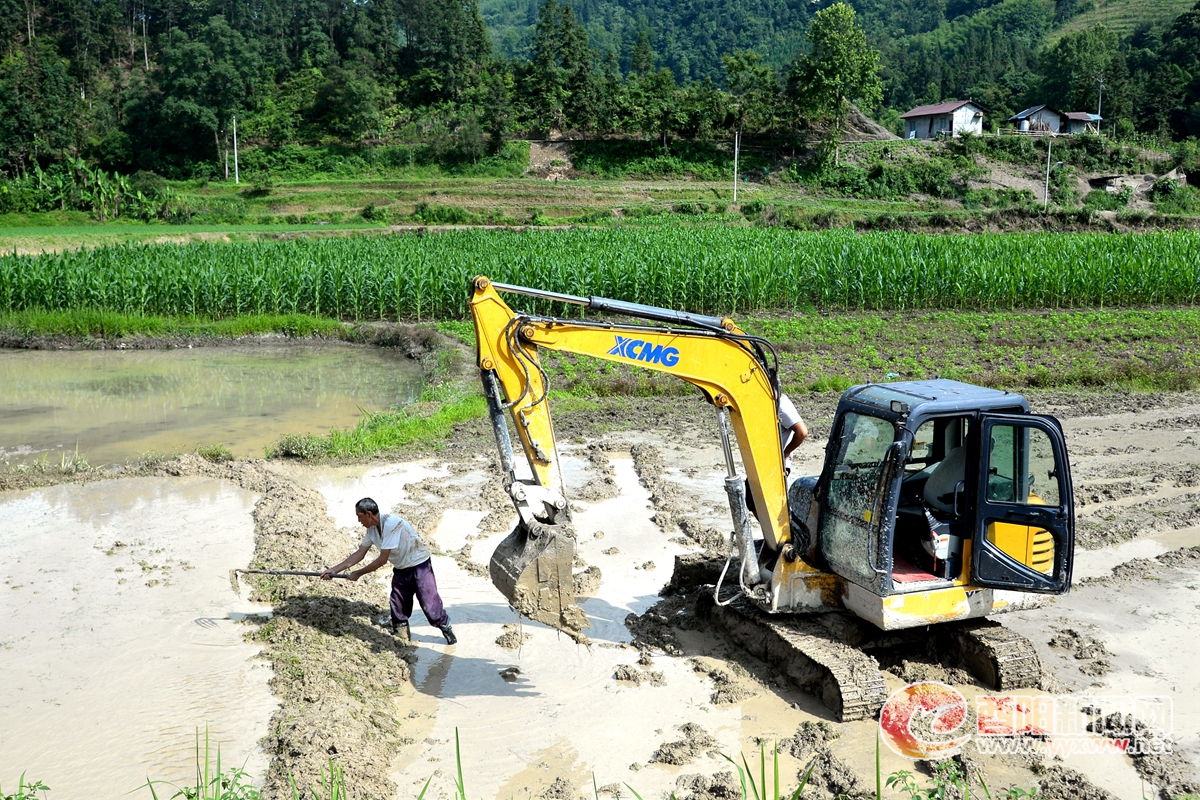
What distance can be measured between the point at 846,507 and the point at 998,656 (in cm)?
151

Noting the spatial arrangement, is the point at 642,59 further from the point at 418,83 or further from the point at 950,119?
the point at 950,119

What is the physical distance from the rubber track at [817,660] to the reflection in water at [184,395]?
8174 millimetres

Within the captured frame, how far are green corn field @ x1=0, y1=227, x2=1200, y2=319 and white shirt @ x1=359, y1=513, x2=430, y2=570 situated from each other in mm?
15514

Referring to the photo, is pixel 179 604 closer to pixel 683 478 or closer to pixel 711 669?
pixel 711 669

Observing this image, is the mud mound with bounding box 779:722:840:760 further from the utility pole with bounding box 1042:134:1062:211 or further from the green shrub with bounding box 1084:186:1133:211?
the green shrub with bounding box 1084:186:1133:211

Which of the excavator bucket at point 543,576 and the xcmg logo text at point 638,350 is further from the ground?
the xcmg logo text at point 638,350

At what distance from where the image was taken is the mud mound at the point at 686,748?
5848mm

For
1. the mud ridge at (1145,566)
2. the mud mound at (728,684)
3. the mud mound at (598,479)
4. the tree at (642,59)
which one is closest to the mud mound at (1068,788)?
the mud mound at (728,684)

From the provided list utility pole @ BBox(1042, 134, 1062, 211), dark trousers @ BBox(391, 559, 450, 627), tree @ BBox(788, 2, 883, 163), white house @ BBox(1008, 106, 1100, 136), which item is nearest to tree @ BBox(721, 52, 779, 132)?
tree @ BBox(788, 2, 883, 163)

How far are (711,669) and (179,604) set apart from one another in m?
4.46

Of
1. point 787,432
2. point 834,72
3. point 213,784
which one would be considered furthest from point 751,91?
point 213,784

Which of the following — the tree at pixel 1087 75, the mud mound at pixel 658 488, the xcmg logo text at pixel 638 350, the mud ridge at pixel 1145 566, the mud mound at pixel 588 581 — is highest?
the tree at pixel 1087 75

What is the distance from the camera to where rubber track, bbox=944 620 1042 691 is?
665 centimetres

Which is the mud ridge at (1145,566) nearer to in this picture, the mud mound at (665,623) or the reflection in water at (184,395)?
the mud mound at (665,623)
